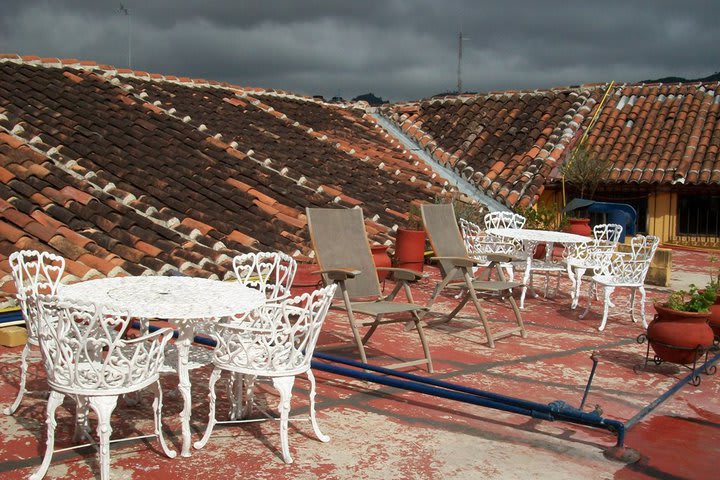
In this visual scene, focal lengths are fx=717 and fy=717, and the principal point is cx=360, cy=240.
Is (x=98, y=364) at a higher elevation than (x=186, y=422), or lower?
higher

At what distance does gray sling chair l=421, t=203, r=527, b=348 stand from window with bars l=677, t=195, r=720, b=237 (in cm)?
970

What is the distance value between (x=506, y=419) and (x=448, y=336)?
7.70ft

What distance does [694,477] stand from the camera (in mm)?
3748

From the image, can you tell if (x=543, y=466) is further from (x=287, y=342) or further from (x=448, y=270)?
(x=448, y=270)

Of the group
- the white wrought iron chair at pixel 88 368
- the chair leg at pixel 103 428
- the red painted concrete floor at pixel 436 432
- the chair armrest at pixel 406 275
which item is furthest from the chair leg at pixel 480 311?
the chair leg at pixel 103 428

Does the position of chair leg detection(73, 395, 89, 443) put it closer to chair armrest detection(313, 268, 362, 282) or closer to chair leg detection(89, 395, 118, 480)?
chair leg detection(89, 395, 118, 480)

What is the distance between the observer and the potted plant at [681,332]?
5598mm

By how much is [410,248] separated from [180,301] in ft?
20.0

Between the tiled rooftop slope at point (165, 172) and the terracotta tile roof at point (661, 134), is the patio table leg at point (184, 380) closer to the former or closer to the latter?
the tiled rooftop slope at point (165, 172)

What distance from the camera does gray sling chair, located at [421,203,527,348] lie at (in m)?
6.74

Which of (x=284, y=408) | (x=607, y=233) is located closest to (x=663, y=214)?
(x=607, y=233)

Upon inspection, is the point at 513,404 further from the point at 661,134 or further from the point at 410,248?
the point at 661,134

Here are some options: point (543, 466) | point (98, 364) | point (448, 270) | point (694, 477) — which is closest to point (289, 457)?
point (98, 364)

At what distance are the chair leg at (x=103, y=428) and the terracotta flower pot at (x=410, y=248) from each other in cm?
659
